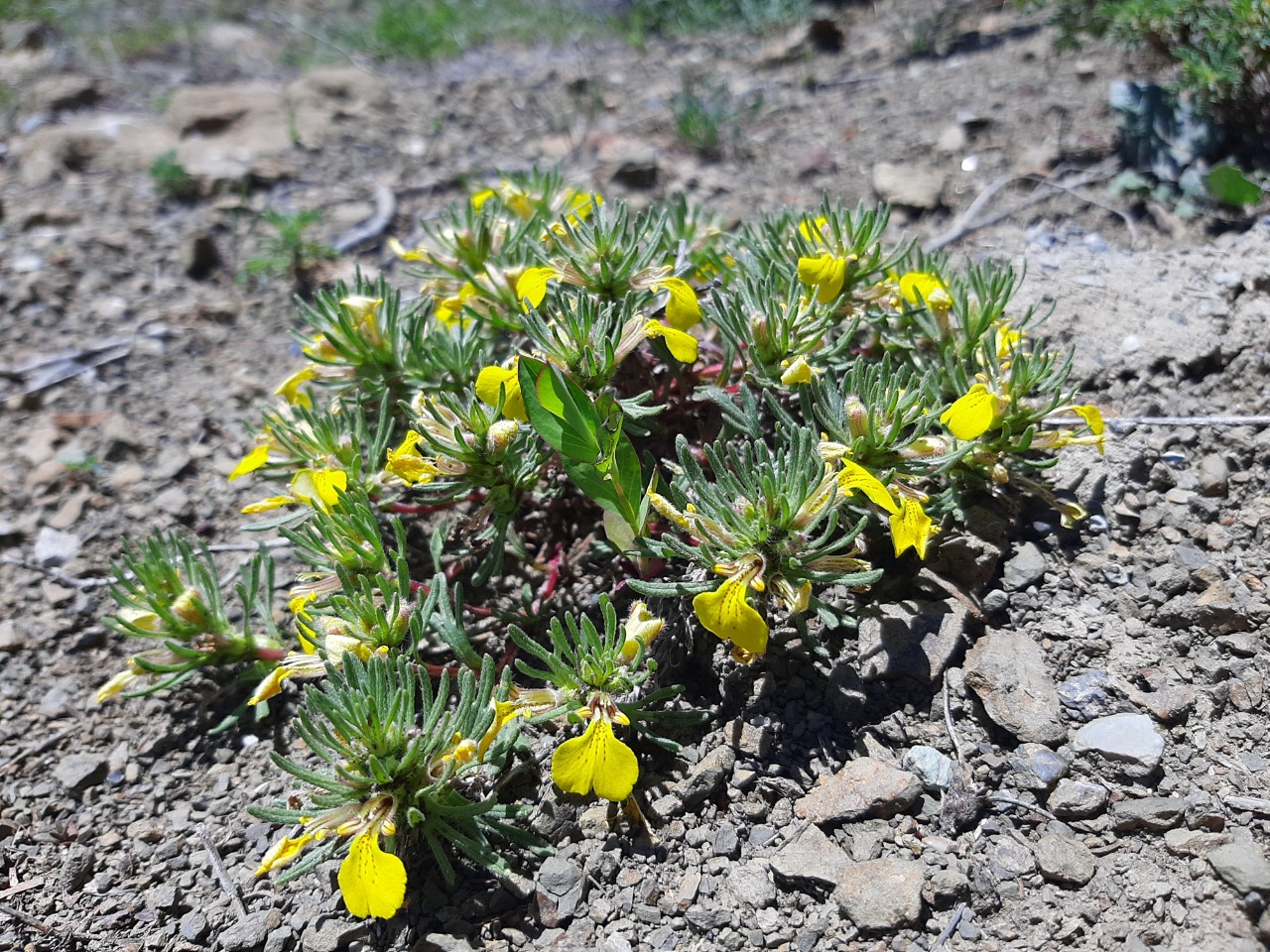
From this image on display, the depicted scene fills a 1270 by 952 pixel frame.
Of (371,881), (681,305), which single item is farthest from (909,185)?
(371,881)

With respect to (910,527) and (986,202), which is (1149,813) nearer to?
(910,527)

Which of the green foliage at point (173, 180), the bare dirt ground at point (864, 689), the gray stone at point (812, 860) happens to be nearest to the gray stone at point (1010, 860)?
the bare dirt ground at point (864, 689)

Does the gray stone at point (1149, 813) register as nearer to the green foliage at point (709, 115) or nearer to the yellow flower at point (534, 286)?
the yellow flower at point (534, 286)

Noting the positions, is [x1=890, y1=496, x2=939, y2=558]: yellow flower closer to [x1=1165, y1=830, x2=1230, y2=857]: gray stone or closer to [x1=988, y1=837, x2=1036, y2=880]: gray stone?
[x1=988, y1=837, x2=1036, y2=880]: gray stone

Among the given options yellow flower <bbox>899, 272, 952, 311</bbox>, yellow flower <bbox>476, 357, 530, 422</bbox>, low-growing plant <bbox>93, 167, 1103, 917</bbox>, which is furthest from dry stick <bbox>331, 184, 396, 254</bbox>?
yellow flower <bbox>899, 272, 952, 311</bbox>

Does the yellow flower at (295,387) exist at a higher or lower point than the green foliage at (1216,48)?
lower

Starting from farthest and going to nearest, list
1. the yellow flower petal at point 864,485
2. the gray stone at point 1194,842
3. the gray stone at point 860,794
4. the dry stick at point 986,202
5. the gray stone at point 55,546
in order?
the dry stick at point 986,202
the gray stone at point 55,546
the gray stone at point 860,794
the yellow flower petal at point 864,485
the gray stone at point 1194,842

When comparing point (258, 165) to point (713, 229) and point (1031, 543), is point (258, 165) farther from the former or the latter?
point (1031, 543)

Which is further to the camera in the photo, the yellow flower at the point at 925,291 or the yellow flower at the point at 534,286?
the yellow flower at the point at 925,291
